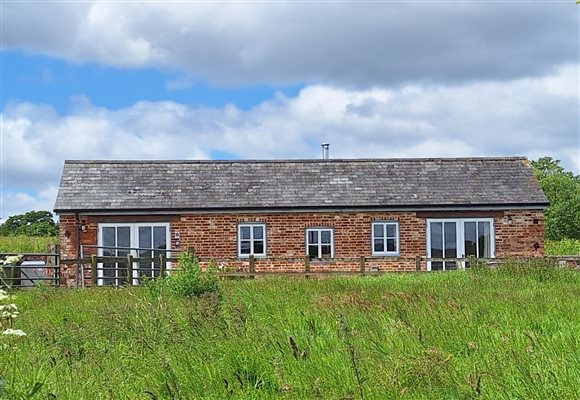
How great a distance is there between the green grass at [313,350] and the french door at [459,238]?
52.2ft

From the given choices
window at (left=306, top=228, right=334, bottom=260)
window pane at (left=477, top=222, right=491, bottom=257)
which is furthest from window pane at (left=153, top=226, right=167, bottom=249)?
window pane at (left=477, top=222, right=491, bottom=257)

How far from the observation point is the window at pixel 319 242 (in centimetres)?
2728

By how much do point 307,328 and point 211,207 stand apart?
18661 millimetres

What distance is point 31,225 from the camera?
223 ft

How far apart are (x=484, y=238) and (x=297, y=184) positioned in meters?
6.65

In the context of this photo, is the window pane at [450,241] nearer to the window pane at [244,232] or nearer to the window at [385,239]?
Result: the window at [385,239]

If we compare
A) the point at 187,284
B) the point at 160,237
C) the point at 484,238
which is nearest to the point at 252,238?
the point at 160,237

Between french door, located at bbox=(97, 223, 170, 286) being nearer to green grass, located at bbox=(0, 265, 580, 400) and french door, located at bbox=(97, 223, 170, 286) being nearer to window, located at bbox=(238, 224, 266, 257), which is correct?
window, located at bbox=(238, 224, 266, 257)

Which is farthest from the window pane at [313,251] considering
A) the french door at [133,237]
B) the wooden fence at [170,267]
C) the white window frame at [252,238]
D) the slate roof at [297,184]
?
the french door at [133,237]

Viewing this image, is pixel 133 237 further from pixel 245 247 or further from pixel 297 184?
pixel 297 184

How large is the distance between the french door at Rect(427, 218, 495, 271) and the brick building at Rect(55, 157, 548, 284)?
3 centimetres

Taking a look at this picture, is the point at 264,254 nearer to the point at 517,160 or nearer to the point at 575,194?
the point at 517,160

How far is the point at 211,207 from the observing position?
26.9 meters

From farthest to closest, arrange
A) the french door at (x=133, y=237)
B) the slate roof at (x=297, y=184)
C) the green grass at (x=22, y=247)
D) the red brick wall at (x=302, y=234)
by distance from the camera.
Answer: the green grass at (x=22, y=247) → the slate roof at (x=297, y=184) → the red brick wall at (x=302, y=234) → the french door at (x=133, y=237)
